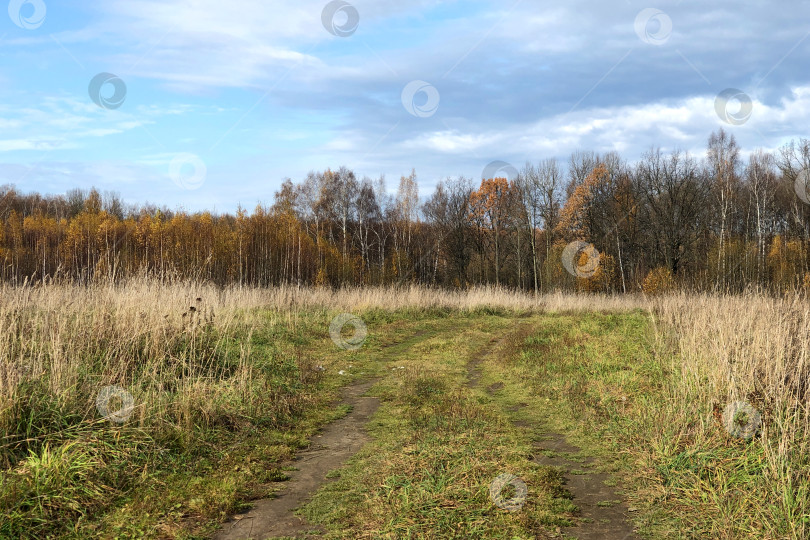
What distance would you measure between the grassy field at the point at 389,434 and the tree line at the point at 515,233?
2351cm

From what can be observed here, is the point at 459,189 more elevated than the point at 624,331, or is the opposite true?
the point at 459,189

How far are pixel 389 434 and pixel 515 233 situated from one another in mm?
41968

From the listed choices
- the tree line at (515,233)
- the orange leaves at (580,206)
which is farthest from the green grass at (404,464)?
the orange leaves at (580,206)

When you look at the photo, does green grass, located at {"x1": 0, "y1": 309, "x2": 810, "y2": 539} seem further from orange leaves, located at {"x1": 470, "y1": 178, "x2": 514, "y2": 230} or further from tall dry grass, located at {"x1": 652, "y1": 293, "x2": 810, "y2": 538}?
orange leaves, located at {"x1": 470, "y1": 178, "x2": 514, "y2": 230}

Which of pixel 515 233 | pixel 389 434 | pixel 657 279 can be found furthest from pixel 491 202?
pixel 389 434

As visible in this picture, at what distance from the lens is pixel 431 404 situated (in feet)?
26.4

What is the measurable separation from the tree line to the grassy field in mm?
23509

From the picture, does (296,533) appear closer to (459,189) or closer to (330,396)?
(330,396)

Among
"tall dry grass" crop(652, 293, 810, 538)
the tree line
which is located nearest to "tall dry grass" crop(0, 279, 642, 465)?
"tall dry grass" crop(652, 293, 810, 538)

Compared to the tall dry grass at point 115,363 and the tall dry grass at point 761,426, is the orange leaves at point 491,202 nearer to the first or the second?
the tall dry grass at point 115,363

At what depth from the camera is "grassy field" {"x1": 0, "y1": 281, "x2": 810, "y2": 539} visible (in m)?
4.18

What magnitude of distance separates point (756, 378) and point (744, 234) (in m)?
40.3

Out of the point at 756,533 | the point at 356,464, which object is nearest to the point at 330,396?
the point at 356,464

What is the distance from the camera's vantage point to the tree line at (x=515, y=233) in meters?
36.2
